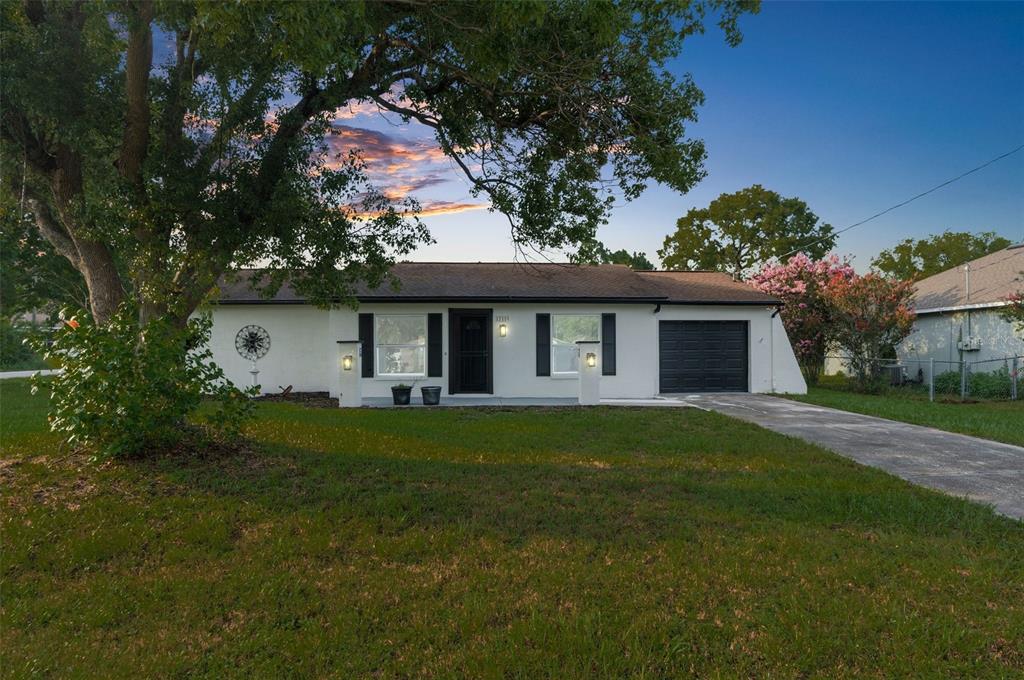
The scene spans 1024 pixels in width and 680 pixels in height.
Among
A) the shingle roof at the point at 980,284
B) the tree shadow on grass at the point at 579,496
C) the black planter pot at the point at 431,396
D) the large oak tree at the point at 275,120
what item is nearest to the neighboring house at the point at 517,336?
→ the black planter pot at the point at 431,396

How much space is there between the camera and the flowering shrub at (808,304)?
59.6ft

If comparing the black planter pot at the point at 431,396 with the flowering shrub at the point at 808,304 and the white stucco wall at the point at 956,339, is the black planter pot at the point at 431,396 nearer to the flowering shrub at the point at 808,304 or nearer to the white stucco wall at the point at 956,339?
the flowering shrub at the point at 808,304

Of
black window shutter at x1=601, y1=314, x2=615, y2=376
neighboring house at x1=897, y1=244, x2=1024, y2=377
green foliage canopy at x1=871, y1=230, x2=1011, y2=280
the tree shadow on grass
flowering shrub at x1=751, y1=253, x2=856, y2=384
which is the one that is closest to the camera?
the tree shadow on grass

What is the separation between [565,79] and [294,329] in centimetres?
1107

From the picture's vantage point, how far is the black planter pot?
12383mm

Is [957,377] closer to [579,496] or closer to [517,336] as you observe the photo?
[517,336]

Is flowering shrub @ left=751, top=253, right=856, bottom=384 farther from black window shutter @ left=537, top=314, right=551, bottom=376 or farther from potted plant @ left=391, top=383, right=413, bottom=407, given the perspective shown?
potted plant @ left=391, top=383, right=413, bottom=407

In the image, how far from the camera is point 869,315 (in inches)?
647

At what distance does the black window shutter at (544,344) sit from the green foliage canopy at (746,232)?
25768 millimetres

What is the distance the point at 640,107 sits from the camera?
6.54 meters

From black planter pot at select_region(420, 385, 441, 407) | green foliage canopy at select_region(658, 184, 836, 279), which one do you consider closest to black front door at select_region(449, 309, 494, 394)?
black planter pot at select_region(420, 385, 441, 407)

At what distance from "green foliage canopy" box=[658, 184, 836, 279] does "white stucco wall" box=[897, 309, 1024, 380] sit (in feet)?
49.1

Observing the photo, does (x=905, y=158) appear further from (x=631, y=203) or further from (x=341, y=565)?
(x=341, y=565)

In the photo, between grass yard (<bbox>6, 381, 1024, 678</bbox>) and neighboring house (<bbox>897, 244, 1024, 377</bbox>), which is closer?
grass yard (<bbox>6, 381, 1024, 678</bbox>)
